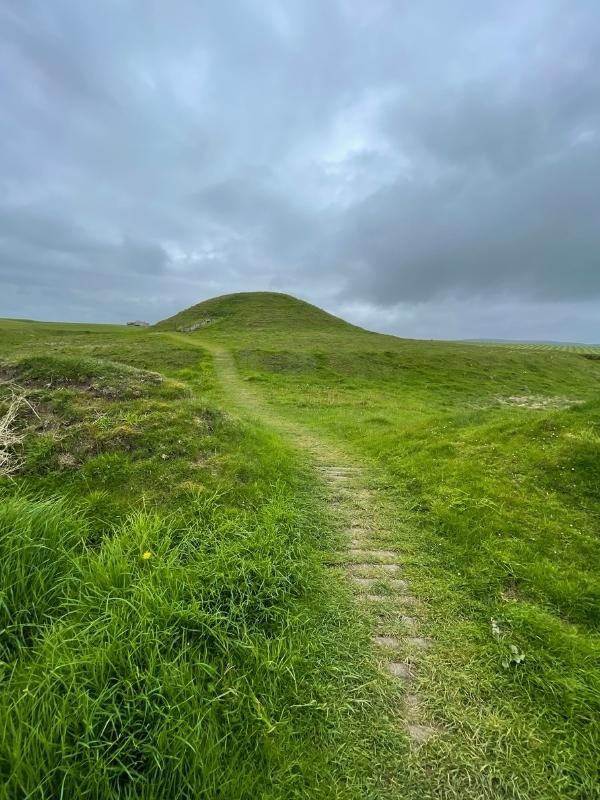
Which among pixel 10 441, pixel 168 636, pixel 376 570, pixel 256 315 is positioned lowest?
pixel 376 570

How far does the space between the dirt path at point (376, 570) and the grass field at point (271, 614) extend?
8 centimetres

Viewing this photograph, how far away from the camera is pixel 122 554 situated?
15.5ft

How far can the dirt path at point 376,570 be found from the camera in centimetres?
398

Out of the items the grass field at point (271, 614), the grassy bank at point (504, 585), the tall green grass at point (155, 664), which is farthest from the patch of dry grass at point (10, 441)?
the grassy bank at point (504, 585)

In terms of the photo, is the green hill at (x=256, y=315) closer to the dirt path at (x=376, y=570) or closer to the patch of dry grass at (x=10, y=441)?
the patch of dry grass at (x=10, y=441)

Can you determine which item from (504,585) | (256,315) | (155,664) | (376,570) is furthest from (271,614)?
(256,315)

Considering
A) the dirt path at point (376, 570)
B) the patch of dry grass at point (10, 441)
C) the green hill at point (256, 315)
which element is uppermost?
the green hill at point (256, 315)

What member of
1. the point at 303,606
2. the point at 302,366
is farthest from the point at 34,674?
the point at 302,366

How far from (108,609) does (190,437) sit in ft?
15.7

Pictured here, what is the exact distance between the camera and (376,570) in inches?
220

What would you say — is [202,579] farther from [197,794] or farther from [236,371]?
[236,371]

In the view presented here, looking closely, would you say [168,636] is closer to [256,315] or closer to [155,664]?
[155,664]

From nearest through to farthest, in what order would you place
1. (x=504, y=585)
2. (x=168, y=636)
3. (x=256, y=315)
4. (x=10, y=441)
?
1. (x=168, y=636)
2. (x=504, y=585)
3. (x=10, y=441)
4. (x=256, y=315)

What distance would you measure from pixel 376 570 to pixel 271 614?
1800 millimetres
